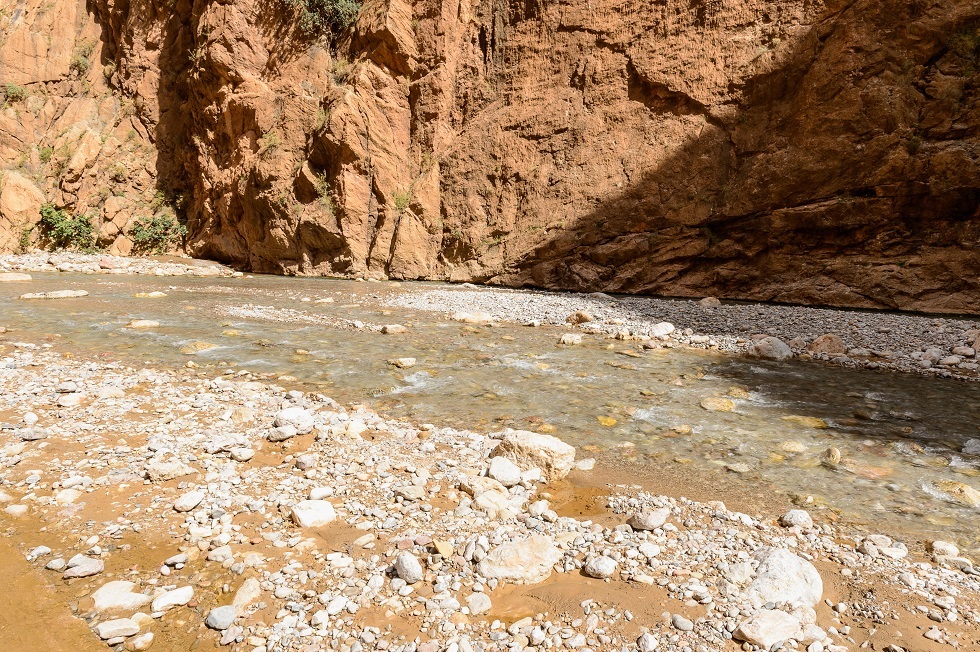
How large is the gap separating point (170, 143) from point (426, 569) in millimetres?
30827

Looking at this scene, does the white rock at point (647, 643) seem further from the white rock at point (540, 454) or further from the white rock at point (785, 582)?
the white rock at point (540, 454)

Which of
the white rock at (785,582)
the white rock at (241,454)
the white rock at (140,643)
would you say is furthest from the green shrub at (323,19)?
the white rock at (785,582)

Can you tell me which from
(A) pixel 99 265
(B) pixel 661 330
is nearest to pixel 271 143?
(A) pixel 99 265

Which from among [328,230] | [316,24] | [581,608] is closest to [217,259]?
[328,230]

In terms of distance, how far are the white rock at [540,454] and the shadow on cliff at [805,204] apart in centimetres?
1211

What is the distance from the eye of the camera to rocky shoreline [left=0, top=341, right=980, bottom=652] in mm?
2176

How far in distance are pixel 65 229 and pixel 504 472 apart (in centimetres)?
2762

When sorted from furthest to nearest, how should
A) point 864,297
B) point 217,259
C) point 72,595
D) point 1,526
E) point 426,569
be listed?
point 217,259 → point 864,297 → point 1,526 → point 426,569 → point 72,595

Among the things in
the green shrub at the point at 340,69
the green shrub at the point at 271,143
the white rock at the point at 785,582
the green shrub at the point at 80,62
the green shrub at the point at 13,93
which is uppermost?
the green shrub at the point at 80,62

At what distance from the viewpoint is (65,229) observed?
74.5ft

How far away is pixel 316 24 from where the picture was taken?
22.1 metres

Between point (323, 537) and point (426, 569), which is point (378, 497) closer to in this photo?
point (323, 537)

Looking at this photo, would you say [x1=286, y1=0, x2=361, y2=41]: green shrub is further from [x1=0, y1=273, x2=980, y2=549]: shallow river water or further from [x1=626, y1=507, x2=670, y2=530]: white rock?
[x1=626, y1=507, x2=670, y2=530]: white rock

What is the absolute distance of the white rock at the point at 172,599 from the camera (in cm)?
223
